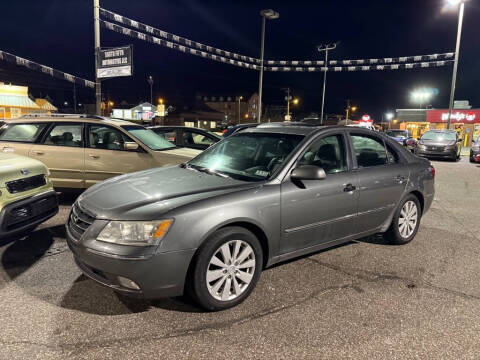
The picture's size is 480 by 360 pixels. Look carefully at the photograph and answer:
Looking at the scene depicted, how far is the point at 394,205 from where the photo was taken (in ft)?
14.4

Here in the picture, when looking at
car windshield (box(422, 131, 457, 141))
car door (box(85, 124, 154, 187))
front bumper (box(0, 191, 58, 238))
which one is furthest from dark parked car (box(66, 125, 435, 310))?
car windshield (box(422, 131, 457, 141))

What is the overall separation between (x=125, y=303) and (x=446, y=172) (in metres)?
13.4

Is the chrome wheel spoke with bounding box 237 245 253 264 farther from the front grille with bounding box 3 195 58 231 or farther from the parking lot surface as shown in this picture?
the front grille with bounding box 3 195 58 231

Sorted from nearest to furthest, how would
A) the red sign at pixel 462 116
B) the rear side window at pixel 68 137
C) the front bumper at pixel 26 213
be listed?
1. the front bumper at pixel 26 213
2. the rear side window at pixel 68 137
3. the red sign at pixel 462 116

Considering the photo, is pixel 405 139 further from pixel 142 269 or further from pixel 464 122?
pixel 142 269

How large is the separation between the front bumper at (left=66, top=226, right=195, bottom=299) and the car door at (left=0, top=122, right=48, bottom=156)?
472cm

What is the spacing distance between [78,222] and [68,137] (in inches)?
161

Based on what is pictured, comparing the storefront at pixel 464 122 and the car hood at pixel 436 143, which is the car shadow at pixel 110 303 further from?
the storefront at pixel 464 122

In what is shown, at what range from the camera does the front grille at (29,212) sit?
12.1 ft

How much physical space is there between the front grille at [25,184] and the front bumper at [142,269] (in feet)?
→ 5.54

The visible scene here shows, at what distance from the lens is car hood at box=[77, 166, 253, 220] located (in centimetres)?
278

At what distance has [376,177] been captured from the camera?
4.14 m

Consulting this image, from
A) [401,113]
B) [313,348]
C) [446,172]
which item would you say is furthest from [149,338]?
[401,113]

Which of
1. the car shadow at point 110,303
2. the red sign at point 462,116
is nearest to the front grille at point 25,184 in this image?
the car shadow at point 110,303
